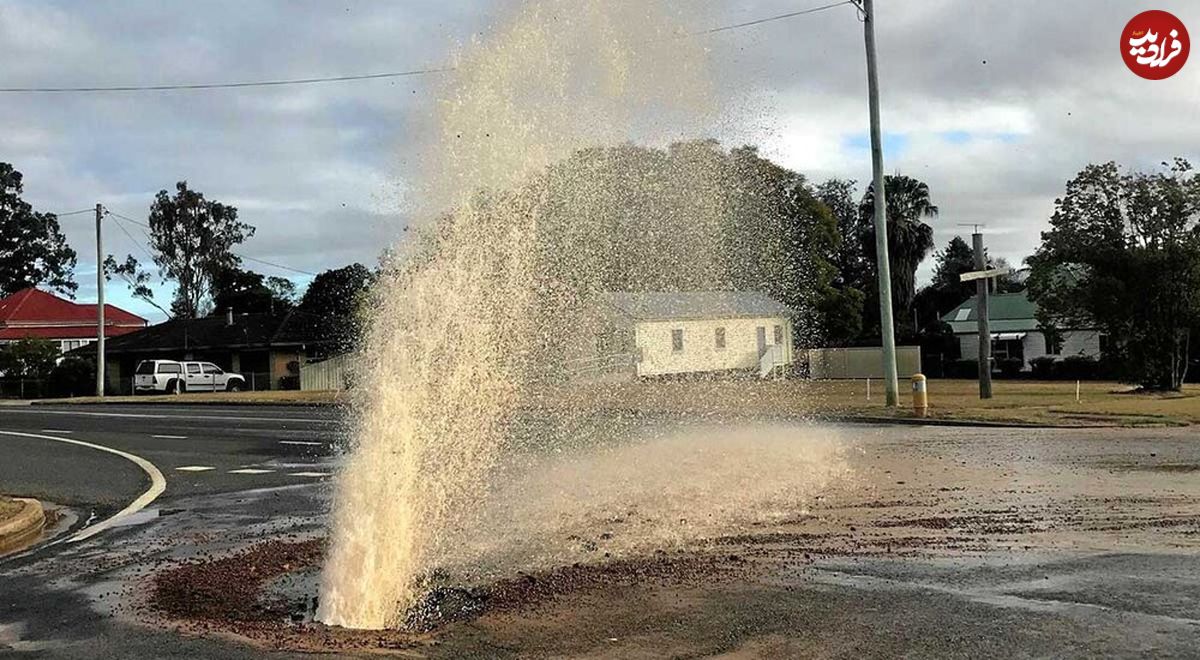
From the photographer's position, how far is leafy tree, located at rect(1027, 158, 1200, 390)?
31281mm

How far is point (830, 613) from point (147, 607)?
424 cm

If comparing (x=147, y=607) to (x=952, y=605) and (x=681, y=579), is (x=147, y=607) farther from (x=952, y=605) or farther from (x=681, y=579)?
(x=952, y=605)

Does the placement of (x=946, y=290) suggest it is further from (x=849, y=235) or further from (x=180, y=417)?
(x=180, y=417)

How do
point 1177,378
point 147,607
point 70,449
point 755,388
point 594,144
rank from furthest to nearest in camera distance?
point 755,388, point 1177,378, point 70,449, point 594,144, point 147,607

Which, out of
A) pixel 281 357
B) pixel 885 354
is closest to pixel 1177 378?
pixel 885 354

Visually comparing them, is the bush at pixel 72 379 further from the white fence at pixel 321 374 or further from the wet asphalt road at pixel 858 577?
the wet asphalt road at pixel 858 577

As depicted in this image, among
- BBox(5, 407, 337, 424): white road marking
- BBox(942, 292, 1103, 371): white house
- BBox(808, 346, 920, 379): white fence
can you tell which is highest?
BBox(942, 292, 1103, 371): white house

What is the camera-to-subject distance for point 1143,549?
7.86 m

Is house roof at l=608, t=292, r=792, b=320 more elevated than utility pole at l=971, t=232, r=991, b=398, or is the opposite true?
house roof at l=608, t=292, r=792, b=320

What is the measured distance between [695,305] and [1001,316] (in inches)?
→ 1029

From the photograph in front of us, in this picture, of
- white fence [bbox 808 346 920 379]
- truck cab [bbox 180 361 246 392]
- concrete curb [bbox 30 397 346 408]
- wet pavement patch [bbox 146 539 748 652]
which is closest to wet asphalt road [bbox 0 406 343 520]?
concrete curb [bbox 30 397 346 408]

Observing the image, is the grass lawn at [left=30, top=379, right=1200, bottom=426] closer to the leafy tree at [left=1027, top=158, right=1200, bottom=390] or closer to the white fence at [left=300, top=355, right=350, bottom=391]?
the leafy tree at [left=1027, top=158, right=1200, bottom=390]

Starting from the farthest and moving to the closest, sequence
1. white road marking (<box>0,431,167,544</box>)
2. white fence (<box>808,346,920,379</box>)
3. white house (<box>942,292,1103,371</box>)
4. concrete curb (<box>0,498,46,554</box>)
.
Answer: white house (<box>942,292,1103,371</box>), white fence (<box>808,346,920,379</box>), white road marking (<box>0,431,167,544</box>), concrete curb (<box>0,498,46,554</box>)

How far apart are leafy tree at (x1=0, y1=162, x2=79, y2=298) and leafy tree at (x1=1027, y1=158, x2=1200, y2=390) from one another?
285ft
